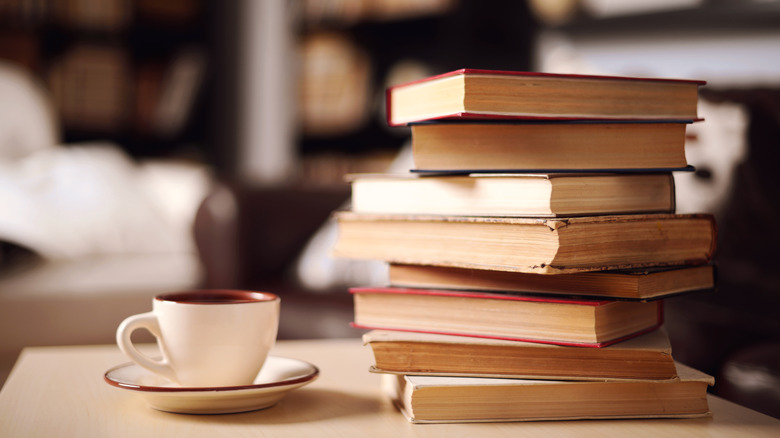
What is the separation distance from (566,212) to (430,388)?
7.1 inches

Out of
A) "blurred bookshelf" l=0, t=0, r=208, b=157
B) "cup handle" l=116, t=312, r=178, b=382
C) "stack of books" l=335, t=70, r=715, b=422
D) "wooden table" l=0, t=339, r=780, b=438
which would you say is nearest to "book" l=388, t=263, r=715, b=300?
"stack of books" l=335, t=70, r=715, b=422

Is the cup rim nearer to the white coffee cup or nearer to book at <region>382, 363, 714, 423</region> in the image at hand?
the white coffee cup

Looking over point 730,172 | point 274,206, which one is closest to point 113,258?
point 274,206

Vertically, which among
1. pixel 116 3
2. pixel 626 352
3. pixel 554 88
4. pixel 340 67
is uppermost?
pixel 116 3

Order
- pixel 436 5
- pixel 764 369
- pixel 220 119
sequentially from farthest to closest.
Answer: pixel 220 119 → pixel 436 5 → pixel 764 369

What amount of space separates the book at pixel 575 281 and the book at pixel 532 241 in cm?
1

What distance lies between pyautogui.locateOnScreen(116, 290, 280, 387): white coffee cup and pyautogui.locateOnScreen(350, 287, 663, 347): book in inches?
4.5

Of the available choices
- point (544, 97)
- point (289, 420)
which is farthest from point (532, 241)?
point (289, 420)

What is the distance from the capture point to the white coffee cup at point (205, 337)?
68cm

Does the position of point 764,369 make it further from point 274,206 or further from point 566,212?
point 274,206

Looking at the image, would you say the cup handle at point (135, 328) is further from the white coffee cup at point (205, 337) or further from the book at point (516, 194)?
the book at point (516, 194)

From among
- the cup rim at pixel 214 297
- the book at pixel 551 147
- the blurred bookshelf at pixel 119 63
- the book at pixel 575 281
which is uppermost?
the blurred bookshelf at pixel 119 63

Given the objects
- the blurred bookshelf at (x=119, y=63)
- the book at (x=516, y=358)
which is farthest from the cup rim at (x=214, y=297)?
the blurred bookshelf at (x=119, y=63)

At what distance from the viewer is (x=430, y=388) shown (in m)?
0.66
